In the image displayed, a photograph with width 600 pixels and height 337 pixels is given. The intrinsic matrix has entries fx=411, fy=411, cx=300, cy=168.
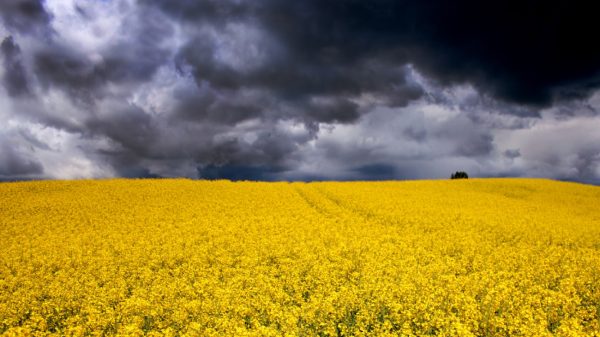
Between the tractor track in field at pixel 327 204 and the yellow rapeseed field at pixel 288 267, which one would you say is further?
the tractor track in field at pixel 327 204

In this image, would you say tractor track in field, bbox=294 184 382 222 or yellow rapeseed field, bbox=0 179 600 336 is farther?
tractor track in field, bbox=294 184 382 222

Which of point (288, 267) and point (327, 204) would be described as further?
point (327, 204)

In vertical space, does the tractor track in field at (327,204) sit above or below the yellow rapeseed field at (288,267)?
above

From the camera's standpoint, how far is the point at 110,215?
898 inches

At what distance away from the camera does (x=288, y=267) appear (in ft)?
41.9

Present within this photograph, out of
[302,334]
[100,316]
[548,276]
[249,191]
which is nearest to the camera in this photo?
[302,334]

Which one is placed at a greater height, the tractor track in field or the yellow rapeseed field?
the tractor track in field

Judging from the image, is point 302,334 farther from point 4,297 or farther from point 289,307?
point 4,297

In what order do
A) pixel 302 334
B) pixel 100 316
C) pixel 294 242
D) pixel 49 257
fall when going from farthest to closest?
pixel 294 242, pixel 49 257, pixel 100 316, pixel 302 334

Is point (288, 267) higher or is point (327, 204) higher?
point (327, 204)

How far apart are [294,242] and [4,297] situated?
30.2 ft

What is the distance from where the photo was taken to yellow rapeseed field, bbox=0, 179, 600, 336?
8586 mm

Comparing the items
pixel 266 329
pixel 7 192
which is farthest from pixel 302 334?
pixel 7 192

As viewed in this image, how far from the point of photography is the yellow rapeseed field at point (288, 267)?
338 inches
